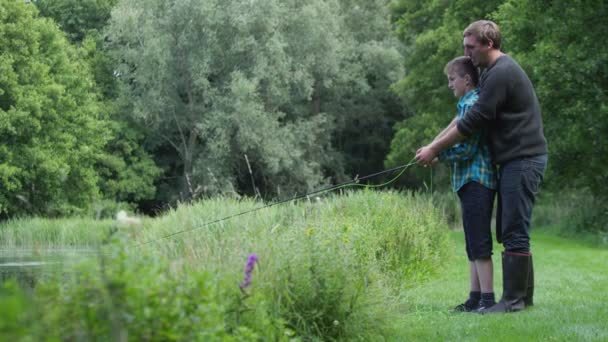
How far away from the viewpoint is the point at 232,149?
35656 millimetres

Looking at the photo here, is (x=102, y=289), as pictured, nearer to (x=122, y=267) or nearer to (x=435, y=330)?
(x=122, y=267)

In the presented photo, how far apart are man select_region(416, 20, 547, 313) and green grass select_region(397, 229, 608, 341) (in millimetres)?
332

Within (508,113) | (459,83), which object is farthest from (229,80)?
(508,113)

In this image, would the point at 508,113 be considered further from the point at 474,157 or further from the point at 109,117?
the point at 109,117

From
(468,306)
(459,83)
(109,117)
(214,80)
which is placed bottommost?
(109,117)

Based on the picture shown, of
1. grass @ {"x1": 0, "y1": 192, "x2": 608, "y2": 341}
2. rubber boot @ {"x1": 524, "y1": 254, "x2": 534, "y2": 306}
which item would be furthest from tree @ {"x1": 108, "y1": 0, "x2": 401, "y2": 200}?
rubber boot @ {"x1": 524, "y1": 254, "x2": 534, "y2": 306}

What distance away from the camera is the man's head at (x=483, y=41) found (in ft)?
20.6

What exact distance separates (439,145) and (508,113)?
530mm

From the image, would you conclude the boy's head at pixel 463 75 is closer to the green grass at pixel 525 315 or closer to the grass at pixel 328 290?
the grass at pixel 328 290

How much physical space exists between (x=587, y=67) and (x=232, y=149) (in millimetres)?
19757

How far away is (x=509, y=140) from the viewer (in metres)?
6.15

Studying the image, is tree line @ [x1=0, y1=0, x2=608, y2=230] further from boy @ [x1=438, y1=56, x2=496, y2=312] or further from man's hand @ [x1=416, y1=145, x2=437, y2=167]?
man's hand @ [x1=416, y1=145, x2=437, y2=167]

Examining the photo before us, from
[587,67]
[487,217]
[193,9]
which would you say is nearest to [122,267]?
[487,217]

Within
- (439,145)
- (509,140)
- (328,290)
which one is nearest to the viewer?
(328,290)
